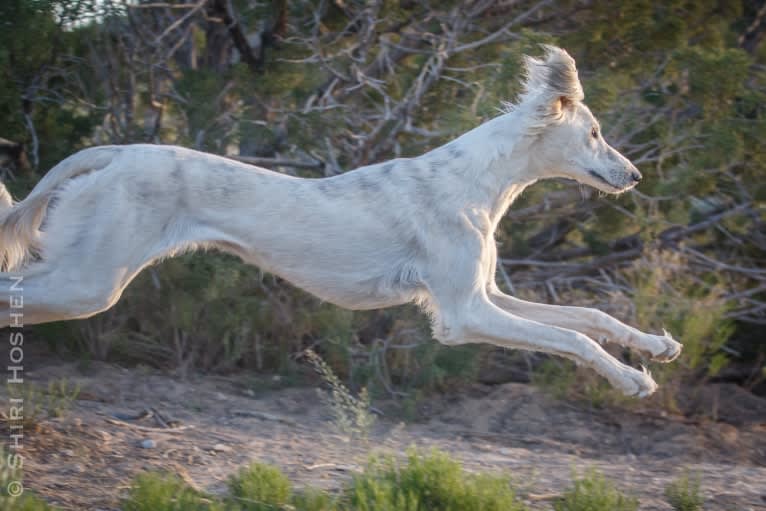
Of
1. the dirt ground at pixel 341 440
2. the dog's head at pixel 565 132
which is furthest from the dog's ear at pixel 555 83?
the dirt ground at pixel 341 440

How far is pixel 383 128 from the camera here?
751 centimetres

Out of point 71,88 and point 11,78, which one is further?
point 71,88

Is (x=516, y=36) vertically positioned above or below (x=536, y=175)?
above

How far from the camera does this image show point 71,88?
7.80 m

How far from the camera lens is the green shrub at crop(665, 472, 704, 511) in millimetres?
4730

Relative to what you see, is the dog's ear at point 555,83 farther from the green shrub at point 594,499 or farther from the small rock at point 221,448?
the small rock at point 221,448

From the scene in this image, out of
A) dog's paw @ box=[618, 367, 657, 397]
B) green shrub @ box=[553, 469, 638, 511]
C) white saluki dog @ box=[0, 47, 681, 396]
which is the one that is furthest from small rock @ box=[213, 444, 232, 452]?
dog's paw @ box=[618, 367, 657, 397]

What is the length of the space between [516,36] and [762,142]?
204 cm

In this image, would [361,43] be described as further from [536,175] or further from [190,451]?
[190,451]

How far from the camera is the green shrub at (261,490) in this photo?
4.30 meters

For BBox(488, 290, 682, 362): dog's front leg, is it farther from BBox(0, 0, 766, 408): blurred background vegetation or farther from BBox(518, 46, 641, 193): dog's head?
BBox(0, 0, 766, 408): blurred background vegetation

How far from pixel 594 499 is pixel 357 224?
1.82 m

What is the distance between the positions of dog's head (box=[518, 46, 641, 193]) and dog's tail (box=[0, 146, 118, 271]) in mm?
2276

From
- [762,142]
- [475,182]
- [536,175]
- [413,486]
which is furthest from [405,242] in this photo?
[762,142]
